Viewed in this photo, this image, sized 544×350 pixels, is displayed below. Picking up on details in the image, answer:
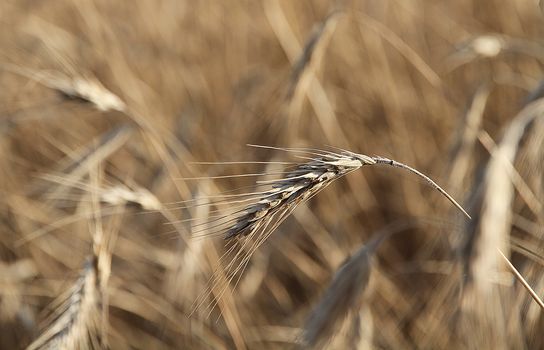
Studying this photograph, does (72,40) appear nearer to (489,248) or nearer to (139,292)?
(139,292)

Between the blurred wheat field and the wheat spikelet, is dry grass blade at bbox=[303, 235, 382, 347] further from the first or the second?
the wheat spikelet

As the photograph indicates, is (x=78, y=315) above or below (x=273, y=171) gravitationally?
below

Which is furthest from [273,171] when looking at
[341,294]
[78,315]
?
[78,315]

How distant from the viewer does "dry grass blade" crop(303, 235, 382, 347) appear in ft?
4.00

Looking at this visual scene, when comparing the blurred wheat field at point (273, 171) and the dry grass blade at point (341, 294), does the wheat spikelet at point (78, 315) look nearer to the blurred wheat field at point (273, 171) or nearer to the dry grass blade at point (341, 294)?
the blurred wheat field at point (273, 171)

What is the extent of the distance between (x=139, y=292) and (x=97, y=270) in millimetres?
586

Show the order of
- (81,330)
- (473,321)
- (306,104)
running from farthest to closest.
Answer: (306,104), (81,330), (473,321)

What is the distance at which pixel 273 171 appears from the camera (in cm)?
158

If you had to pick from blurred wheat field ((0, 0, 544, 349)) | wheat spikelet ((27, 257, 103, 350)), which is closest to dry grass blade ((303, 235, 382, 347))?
blurred wheat field ((0, 0, 544, 349))

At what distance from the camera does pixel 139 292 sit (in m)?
1.80

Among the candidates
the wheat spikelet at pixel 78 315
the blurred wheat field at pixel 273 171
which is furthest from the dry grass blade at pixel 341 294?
the wheat spikelet at pixel 78 315

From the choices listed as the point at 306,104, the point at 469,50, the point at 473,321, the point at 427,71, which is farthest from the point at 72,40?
the point at 473,321

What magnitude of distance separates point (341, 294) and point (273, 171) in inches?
15.9

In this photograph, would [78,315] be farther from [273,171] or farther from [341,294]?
[273,171]
